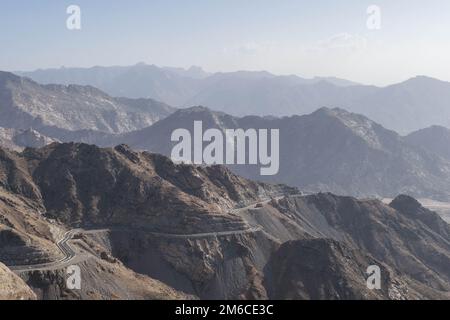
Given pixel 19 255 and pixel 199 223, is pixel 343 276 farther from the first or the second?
pixel 19 255

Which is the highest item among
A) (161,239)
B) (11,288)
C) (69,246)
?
(11,288)

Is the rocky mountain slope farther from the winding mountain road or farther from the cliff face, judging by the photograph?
the cliff face

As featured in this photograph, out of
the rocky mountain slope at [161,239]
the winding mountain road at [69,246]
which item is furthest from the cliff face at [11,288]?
the winding mountain road at [69,246]

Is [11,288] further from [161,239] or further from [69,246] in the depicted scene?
[161,239]

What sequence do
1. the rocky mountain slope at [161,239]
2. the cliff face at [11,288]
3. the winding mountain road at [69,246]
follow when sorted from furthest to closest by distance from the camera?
the rocky mountain slope at [161,239] < the winding mountain road at [69,246] < the cliff face at [11,288]

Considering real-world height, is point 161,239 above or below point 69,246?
below

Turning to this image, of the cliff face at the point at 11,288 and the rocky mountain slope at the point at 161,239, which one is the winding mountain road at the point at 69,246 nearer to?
the rocky mountain slope at the point at 161,239

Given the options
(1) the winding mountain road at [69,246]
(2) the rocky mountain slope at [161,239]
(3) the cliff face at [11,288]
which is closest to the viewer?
(3) the cliff face at [11,288]

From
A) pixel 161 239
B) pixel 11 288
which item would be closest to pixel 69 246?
pixel 161 239
